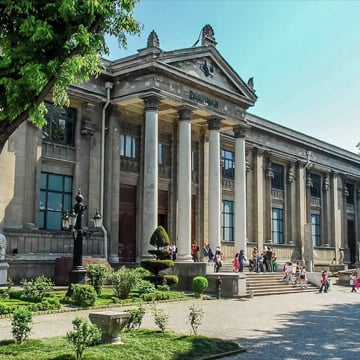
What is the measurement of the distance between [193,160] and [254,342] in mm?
21871

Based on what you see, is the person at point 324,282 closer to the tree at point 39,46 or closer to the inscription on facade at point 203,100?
the inscription on facade at point 203,100

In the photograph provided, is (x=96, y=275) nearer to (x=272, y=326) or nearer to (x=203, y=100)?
(x=272, y=326)

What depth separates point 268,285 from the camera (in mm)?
29344

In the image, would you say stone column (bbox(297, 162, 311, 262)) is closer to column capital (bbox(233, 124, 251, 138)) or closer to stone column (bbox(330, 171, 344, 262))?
stone column (bbox(330, 171, 344, 262))

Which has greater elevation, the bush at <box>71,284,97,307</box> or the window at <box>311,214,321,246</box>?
the window at <box>311,214,321,246</box>

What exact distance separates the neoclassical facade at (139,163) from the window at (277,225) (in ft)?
7.81

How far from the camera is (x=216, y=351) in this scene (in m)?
11.2

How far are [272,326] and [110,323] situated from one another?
21.6ft

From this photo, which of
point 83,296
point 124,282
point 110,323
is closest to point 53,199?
point 124,282

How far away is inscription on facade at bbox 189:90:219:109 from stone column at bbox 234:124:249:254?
248cm

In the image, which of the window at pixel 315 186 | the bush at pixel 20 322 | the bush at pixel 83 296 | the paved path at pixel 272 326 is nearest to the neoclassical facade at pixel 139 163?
the bush at pixel 83 296

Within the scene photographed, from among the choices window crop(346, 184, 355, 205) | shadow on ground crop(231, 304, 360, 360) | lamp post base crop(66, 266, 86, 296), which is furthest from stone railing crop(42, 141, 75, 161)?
window crop(346, 184, 355, 205)

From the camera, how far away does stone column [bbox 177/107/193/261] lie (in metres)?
28.2

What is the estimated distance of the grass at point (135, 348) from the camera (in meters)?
9.90
